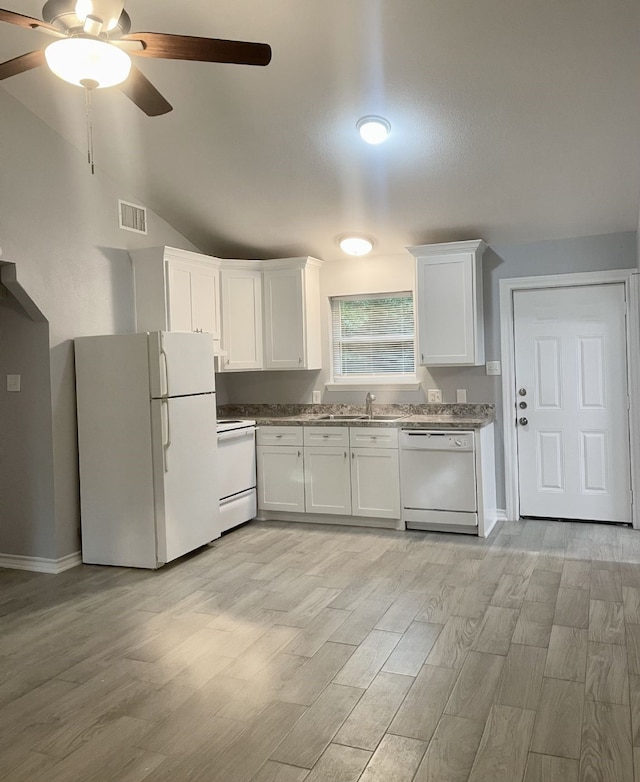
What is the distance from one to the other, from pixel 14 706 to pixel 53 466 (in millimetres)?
1954

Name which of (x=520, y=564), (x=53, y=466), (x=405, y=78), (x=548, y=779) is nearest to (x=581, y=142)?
(x=405, y=78)

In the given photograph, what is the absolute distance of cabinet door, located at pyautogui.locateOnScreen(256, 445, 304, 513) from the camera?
5414 mm

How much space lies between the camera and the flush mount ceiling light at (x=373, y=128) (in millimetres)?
3963

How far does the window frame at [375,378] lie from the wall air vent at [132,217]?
1.65 m

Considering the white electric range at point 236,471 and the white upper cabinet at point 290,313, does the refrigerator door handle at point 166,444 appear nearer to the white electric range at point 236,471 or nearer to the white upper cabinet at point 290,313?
the white electric range at point 236,471

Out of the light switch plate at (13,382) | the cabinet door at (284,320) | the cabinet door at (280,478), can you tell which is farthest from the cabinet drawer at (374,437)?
the light switch plate at (13,382)

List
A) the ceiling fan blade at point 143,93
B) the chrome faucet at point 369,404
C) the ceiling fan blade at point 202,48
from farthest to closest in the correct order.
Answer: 1. the chrome faucet at point 369,404
2. the ceiling fan blade at point 143,93
3. the ceiling fan blade at point 202,48

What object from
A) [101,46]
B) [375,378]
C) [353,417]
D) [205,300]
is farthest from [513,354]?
[101,46]

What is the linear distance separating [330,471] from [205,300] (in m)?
1.64

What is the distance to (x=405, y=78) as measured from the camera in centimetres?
364

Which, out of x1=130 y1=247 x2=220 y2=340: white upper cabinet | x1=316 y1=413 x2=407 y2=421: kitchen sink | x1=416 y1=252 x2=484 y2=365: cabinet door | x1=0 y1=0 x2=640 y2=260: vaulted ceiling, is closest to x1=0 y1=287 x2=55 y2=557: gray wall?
x1=130 y1=247 x2=220 y2=340: white upper cabinet

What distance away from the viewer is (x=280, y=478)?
5473 mm

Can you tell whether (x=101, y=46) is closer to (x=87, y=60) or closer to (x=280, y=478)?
(x=87, y=60)

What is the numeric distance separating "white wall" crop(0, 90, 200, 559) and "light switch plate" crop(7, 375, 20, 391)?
9.0 inches
